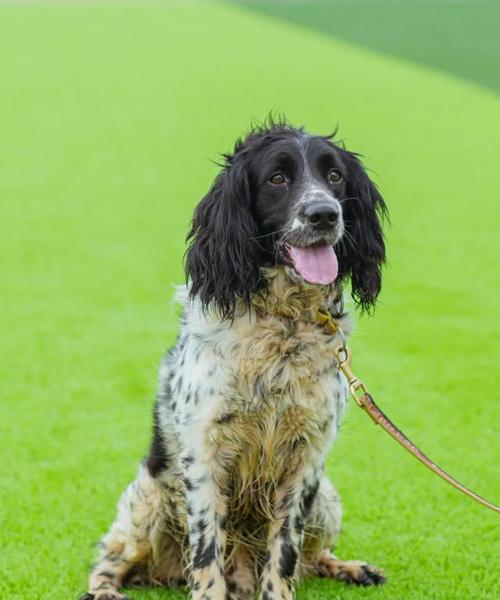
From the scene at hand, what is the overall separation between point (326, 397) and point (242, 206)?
79 cm

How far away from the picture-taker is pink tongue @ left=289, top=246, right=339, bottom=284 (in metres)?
3.80

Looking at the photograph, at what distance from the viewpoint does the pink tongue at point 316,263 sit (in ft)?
12.5

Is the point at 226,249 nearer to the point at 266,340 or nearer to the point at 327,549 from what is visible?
the point at 266,340

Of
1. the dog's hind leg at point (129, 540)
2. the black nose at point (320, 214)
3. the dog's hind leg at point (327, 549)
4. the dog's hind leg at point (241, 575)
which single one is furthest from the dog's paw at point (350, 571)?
the black nose at point (320, 214)

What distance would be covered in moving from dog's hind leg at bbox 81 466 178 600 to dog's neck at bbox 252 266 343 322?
0.95m

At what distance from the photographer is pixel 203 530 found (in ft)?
13.1

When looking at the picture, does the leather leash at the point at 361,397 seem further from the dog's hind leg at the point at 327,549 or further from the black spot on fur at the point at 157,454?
the black spot on fur at the point at 157,454

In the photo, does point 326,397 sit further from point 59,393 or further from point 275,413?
point 59,393

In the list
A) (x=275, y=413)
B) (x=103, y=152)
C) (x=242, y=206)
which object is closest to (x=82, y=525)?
(x=275, y=413)

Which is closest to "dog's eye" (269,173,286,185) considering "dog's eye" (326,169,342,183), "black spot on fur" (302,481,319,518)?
"dog's eye" (326,169,342,183)

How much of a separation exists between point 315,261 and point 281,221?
0.21 meters

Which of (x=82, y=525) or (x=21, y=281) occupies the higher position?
(x=21, y=281)

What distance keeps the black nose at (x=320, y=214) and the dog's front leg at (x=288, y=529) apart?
38.1 inches

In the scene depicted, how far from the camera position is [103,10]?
93.6ft
